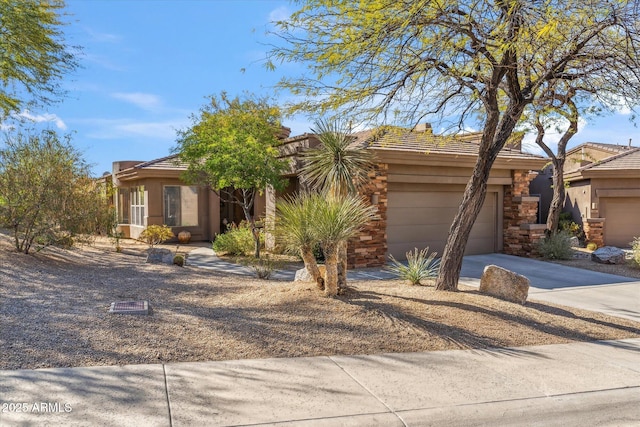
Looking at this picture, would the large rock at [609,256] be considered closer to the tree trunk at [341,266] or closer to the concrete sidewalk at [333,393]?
the concrete sidewalk at [333,393]

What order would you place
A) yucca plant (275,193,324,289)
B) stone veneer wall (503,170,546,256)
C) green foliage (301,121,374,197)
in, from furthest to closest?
stone veneer wall (503,170,546,256) → green foliage (301,121,374,197) → yucca plant (275,193,324,289)

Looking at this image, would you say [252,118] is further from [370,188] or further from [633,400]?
[633,400]

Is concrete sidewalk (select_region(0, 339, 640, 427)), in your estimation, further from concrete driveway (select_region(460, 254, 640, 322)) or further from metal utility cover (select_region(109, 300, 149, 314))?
concrete driveway (select_region(460, 254, 640, 322))

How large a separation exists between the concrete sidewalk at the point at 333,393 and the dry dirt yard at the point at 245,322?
1.30 ft

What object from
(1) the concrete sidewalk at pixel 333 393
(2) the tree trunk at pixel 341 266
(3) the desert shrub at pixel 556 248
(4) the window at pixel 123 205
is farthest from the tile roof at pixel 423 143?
(4) the window at pixel 123 205

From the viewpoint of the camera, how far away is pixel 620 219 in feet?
68.9

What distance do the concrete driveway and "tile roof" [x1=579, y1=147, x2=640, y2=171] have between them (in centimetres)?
824

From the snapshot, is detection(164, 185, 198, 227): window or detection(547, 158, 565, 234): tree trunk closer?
detection(547, 158, 565, 234): tree trunk

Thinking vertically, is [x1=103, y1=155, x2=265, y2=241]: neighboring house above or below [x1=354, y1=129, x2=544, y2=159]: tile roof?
below

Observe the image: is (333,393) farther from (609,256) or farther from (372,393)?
(609,256)

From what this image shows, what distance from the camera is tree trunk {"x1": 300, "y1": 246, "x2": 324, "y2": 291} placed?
7.81 m

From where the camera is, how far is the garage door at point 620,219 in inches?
823

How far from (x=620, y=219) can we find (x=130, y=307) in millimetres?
20248

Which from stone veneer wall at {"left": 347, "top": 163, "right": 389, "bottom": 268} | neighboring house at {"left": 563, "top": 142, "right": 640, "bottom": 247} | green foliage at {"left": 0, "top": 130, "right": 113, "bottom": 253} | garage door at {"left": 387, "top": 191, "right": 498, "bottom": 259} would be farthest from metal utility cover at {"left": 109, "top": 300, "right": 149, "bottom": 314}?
neighboring house at {"left": 563, "top": 142, "right": 640, "bottom": 247}
